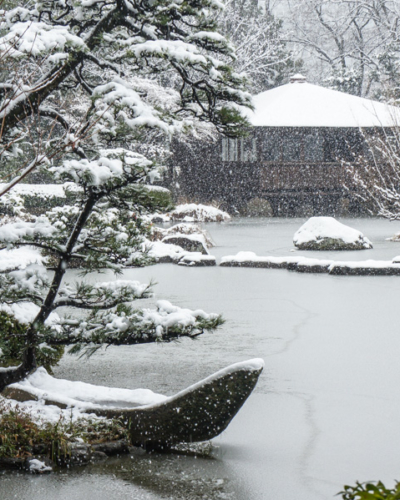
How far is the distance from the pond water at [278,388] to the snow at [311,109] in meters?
18.7

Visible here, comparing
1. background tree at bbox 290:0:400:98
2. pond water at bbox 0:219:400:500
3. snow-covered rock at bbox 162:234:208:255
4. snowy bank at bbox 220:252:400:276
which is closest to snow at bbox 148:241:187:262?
snow-covered rock at bbox 162:234:208:255

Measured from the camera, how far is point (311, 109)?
1264 inches

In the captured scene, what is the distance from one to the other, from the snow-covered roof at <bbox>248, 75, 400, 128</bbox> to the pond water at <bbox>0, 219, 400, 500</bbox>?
18.7 meters

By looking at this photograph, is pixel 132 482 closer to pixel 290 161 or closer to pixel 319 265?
pixel 319 265

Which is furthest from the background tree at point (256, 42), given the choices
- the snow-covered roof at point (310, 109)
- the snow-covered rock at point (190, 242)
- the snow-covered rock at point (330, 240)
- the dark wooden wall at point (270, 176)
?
the snow-covered rock at point (190, 242)

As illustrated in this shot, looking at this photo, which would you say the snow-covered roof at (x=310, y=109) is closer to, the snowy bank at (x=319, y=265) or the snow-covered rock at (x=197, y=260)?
the snow-covered rock at (x=197, y=260)

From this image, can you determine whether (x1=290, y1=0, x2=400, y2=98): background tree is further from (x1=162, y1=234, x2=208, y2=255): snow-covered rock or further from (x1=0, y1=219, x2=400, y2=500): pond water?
(x1=0, y1=219, x2=400, y2=500): pond water

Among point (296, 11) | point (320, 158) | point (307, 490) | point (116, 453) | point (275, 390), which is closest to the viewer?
point (307, 490)

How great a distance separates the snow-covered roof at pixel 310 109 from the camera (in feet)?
101

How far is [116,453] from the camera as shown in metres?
4.74

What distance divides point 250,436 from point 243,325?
13.4ft

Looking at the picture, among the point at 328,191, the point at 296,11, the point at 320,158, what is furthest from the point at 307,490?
the point at 296,11

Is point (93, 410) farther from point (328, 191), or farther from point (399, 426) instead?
point (328, 191)

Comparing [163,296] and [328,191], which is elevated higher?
[328,191]
